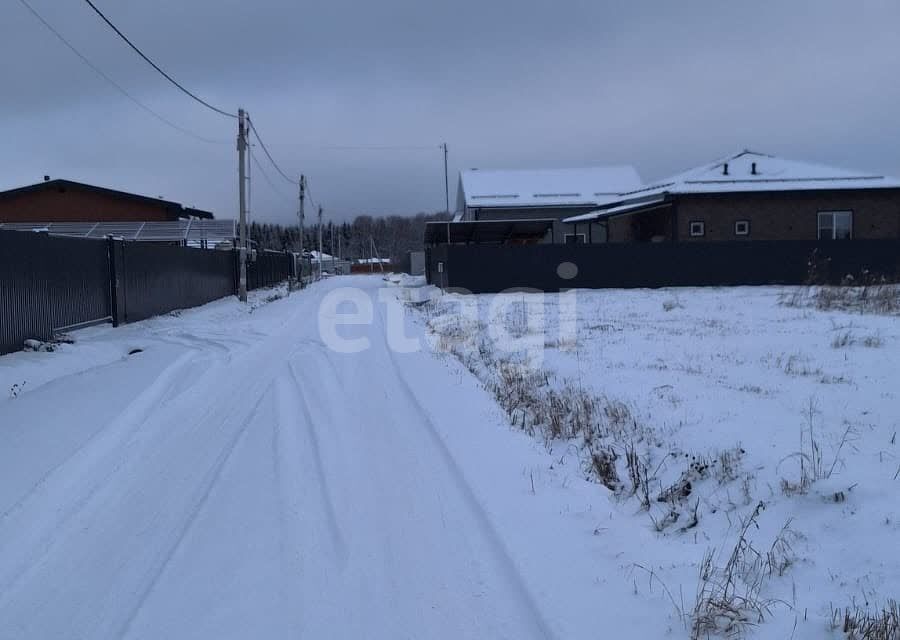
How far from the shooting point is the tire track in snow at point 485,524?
391 cm

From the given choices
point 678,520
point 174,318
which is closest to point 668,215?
point 174,318

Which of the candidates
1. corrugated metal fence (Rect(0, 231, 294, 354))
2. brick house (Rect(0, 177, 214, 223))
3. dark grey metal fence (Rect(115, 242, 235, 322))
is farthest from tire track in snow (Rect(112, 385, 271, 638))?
brick house (Rect(0, 177, 214, 223))

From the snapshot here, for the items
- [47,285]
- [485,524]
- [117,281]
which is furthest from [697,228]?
[485,524]

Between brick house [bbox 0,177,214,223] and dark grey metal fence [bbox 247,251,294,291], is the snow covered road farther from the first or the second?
brick house [bbox 0,177,214,223]

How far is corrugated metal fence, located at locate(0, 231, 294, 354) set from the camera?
469 inches

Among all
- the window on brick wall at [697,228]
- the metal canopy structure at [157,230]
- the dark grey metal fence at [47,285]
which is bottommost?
the dark grey metal fence at [47,285]

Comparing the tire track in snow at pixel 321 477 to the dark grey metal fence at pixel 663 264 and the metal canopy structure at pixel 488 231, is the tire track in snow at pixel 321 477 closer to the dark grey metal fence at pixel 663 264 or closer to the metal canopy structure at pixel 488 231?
the dark grey metal fence at pixel 663 264

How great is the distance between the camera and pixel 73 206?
44594 millimetres

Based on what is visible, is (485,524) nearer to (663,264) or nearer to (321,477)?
(321,477)

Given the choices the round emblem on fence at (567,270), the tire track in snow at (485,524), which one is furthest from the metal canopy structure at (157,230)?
the tire track in snow at (485,524)

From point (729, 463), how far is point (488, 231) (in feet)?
117

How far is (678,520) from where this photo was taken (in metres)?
5.18

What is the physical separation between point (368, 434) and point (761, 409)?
4091 mm

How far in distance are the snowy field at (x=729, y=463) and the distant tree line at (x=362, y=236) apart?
140 meters
